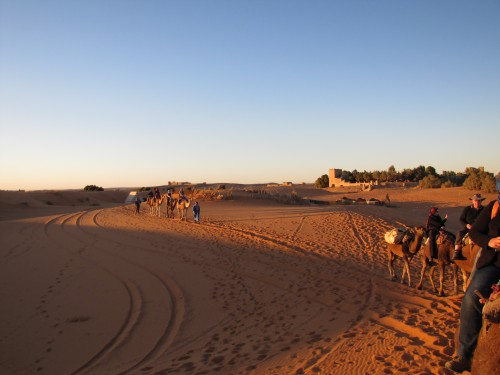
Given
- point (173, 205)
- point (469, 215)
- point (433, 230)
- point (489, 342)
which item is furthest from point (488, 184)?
point (489, 342)

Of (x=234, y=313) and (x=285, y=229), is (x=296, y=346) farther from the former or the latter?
(x=285, y=229)

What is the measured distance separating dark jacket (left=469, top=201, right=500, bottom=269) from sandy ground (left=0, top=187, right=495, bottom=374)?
1.75 metres

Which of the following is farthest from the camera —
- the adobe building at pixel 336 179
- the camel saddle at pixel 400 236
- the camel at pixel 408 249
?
the adobe building at pixel 336 179

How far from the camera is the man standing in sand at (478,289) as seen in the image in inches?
175

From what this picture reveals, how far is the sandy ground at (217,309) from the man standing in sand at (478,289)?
37.4 inches

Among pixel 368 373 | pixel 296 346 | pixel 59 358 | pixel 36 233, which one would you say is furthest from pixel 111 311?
pixel 36 233

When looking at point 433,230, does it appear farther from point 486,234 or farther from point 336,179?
point 336,179

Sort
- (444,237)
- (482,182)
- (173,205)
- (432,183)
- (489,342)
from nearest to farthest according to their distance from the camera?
(489,342) < (444,237) < (173,205) < (482,182) < (432,183)

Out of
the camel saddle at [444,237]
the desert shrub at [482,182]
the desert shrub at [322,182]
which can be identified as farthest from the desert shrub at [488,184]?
the desert shrub at [322,182]

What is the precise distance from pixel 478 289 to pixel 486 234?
0.66 m

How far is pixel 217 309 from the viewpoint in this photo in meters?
9.56

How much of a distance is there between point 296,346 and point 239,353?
1.00 m

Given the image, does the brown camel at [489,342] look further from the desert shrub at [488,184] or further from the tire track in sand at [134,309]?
the desert shrub at [488,184]

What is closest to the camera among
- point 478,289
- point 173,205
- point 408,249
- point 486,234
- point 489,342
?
point 489,342
